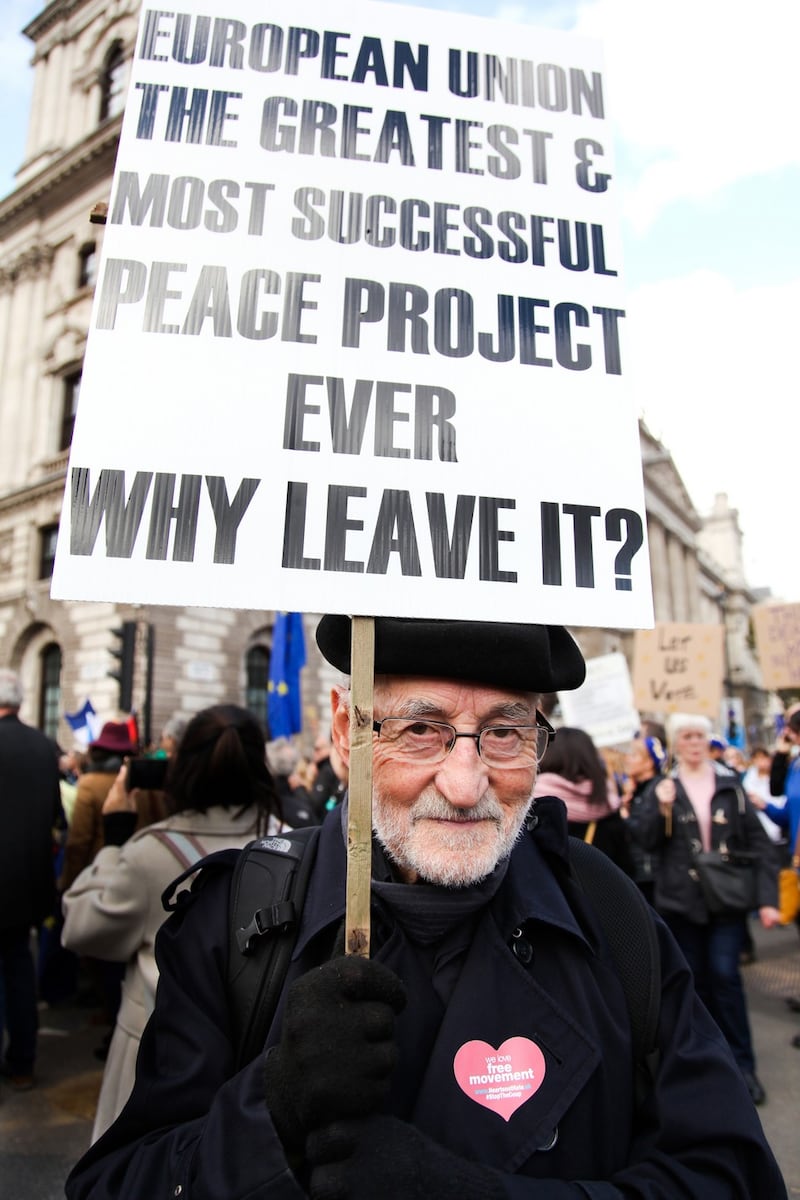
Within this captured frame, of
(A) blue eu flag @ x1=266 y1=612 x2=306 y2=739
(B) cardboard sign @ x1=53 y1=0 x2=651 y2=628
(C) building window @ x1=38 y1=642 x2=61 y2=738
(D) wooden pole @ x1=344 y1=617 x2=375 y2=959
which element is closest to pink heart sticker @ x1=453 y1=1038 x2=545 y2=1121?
(D) wooden pole @ x1=344 y1=617 x2=375 y2=959

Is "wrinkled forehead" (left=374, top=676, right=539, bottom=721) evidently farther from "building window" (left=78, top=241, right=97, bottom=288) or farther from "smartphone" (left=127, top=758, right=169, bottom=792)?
"building window" (left=78, top=241, right=97, bottom=288)

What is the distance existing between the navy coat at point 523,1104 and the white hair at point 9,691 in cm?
358

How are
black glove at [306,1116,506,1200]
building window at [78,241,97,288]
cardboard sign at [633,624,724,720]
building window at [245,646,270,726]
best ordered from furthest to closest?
building window at [78,241,97,288]
building window at [245,646,270,726]
cardboard sign at [633,624,724,720]
black glove at [306,1116,506,1200]

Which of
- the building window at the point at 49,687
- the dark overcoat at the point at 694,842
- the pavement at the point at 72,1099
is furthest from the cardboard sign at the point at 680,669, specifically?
the building window at the point at 49,687

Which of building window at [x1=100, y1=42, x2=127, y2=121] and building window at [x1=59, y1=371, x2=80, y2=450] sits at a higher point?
building window at [x1=100, y1=42, x2=127, y2=121]

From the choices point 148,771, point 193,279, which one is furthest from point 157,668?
point 193,279

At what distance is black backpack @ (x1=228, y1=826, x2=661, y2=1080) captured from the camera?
53.8 inches

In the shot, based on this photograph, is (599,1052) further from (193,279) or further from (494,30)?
(494,30)

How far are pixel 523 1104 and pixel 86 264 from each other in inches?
991

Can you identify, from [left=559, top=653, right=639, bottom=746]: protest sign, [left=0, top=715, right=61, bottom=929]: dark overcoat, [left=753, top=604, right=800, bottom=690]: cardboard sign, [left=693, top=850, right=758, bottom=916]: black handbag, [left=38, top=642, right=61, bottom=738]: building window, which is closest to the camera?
[left=0, top=715, right=61, bottom=929]: dark overcoat

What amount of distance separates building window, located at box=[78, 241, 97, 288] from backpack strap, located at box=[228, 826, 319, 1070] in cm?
2370

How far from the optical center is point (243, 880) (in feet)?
4.86

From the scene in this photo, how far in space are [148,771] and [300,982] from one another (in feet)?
7.86

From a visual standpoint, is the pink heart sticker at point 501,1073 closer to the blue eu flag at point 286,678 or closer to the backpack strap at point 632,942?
the backpack strap at point 632,942
